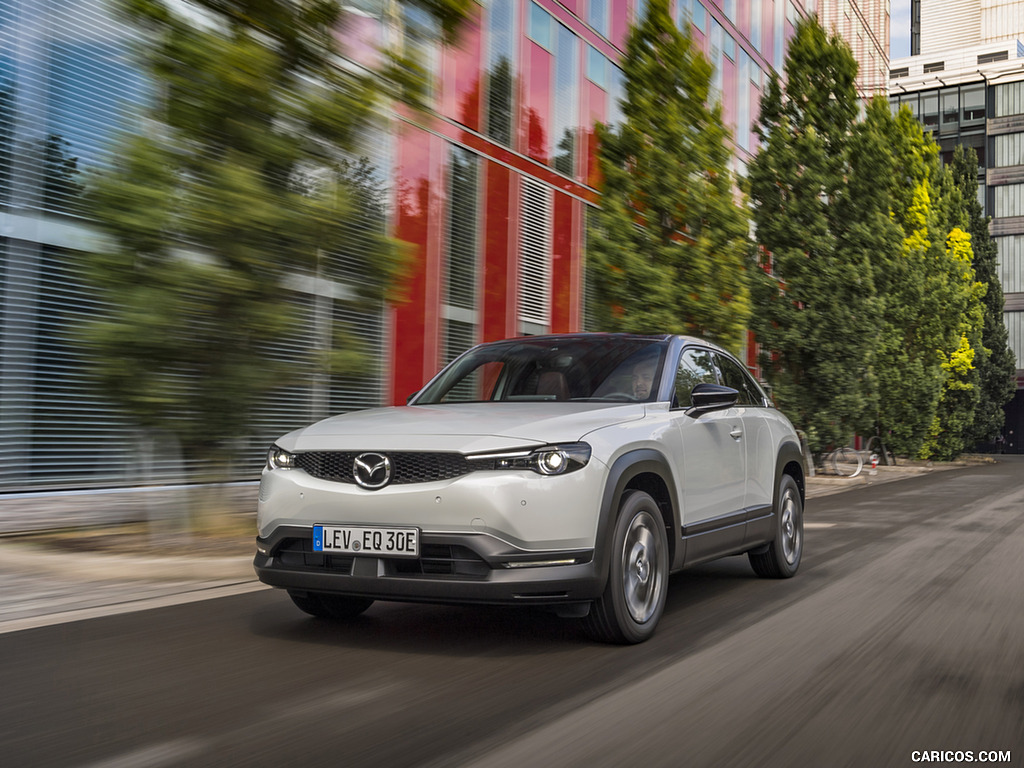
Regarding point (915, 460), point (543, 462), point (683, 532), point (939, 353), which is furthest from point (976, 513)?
point (915, 460)

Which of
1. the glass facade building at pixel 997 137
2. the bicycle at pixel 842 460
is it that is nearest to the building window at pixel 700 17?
the bicycle at pixel 842 460

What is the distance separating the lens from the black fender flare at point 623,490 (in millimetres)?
4750

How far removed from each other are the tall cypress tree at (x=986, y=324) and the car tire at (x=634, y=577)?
132ft

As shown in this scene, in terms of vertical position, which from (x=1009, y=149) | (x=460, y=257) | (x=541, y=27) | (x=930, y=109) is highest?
(x=930, y=109)

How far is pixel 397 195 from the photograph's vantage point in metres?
15.8

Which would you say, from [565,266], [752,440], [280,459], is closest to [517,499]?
[280,459]

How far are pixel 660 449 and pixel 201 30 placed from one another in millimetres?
4728

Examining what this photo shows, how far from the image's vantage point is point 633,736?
140 inches

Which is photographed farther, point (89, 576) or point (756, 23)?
point (756, 23)

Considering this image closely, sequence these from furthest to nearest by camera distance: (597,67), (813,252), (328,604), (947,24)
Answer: (947,24) < (813,252) < (597,67) < (328,604)

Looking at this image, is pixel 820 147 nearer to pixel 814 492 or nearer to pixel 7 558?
pixel 814 492

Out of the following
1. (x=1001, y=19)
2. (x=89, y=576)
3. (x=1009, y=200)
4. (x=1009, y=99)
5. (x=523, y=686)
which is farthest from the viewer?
(x=1001, y=19)

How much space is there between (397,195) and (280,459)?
36.6 ft

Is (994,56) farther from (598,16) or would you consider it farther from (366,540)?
(366,540)
